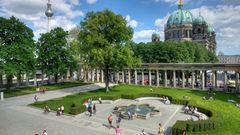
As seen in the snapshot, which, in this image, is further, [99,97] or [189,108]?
[99,97]

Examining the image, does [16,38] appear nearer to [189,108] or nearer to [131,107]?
[131,107]

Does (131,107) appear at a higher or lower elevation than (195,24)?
lower

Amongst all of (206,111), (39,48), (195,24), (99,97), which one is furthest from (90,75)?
(195,24)

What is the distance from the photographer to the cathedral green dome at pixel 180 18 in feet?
492

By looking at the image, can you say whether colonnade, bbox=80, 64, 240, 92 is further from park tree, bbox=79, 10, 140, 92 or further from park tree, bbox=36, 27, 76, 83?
park tree, bbox=79, 10, 140, 92

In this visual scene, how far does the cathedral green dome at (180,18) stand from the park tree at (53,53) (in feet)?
333

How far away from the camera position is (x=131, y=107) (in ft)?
126

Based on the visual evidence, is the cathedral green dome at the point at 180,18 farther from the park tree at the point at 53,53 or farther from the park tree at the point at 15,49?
the park tree at the point at 15,49

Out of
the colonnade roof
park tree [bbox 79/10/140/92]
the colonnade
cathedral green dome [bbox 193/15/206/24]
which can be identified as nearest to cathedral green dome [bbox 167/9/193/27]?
cathedral green dome [bbox 193/15/206/24]

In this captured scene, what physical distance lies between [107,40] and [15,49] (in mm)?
20275

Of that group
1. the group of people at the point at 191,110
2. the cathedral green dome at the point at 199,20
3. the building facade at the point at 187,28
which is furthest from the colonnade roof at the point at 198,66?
the cathedral green dome at the point at 199,20

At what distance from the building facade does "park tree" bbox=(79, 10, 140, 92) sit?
337ft

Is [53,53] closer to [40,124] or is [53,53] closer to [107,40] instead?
[107,40]

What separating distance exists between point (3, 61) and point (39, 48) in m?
18.7
